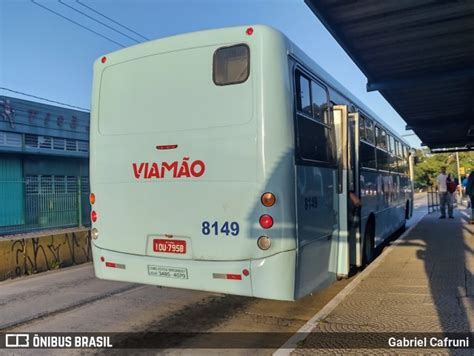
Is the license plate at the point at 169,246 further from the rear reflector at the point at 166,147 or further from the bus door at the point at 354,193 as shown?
the bus door at the point at 354,193

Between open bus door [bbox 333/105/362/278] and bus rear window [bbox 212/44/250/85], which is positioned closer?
bus rear window [bbox 212/44/250/85]

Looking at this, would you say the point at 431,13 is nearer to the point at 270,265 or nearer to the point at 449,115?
the point at 270,265

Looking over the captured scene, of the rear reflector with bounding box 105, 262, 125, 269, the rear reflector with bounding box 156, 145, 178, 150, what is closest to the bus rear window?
the rear reflector with bounding box 156, 145, 178, 150

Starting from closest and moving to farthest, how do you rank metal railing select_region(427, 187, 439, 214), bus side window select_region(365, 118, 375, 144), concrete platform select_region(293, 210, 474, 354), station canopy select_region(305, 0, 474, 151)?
1. concrete platform select_region(293, 210, 474, 354)
2. station canopy select_region(305, 0, 474, 151)
3. bus side window select_region(365, 118, 375, 144)
4. metal railing select_region(427, 187, 439, 214)

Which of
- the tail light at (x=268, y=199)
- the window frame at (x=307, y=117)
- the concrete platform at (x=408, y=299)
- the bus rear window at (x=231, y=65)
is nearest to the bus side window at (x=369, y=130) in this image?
the concrete platform at (x=408, y=299)

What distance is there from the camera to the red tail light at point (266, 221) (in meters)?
4.71

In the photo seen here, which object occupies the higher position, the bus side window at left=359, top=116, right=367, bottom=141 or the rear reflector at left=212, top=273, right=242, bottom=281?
the bus side window at left=359, top=116, right=367, bottom=141


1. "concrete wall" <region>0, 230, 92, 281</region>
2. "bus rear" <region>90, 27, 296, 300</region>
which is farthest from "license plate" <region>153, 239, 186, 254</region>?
"concrete wall" <region>0, 230, 92, 281</region>

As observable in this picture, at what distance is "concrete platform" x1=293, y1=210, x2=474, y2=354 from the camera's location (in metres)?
4.83

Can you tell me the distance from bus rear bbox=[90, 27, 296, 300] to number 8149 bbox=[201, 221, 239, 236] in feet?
0.04

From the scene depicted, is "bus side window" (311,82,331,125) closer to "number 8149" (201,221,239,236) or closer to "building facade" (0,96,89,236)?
"number 8149" (201,221,239,236)

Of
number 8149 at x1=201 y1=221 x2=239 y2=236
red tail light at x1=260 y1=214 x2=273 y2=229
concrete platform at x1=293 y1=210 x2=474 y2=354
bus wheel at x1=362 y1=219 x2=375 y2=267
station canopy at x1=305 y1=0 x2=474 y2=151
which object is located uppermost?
station canopy at x1=305 y1=0 x2=474 y2=151

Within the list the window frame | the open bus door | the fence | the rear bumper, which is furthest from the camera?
the fence

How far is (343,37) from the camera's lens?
8953 millimetres
